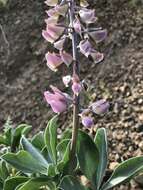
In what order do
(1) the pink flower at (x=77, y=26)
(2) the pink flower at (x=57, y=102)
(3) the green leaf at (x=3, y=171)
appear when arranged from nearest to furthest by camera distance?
(1) the pink flower at (x=77, y=26) < (2) the pink flower at (x=57, y=102) < (3) the green leaf at (x=3, y=171)

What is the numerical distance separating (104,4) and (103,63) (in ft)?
A: 2.05

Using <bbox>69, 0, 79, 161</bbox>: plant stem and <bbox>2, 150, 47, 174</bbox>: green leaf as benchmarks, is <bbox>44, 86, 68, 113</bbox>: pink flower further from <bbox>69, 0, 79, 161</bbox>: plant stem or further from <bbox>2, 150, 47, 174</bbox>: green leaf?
<bbox>2, 150, 47, 174</bbox>: green leaf

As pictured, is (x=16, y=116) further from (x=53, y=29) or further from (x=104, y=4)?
(x=53, y=29)

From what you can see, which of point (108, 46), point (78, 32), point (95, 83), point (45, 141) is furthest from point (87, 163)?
point (108, 46)

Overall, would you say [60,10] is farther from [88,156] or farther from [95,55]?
[88,156]

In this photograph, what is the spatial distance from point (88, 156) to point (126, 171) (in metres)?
0.19

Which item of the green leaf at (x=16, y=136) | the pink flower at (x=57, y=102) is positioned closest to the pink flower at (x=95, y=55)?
the pink flower at (x=57, y=102)

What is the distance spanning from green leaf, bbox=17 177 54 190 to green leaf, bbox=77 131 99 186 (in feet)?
Answer: 0.56

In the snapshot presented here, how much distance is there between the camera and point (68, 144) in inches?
92.8

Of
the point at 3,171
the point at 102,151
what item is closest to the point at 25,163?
the point at 3,171

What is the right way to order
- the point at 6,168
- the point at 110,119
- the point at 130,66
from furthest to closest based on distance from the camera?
the point at 130,66
the point at 110,119
the point at 6,168

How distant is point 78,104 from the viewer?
222 cm

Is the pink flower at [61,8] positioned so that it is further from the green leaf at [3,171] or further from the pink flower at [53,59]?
the green leaf at [3,171]

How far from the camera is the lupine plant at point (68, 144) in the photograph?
208 cm
